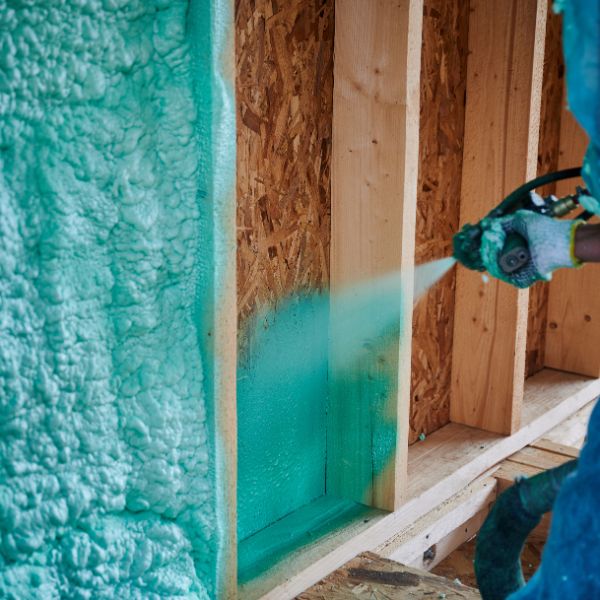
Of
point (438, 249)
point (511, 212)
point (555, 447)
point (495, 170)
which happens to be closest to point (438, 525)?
point (555, 447)

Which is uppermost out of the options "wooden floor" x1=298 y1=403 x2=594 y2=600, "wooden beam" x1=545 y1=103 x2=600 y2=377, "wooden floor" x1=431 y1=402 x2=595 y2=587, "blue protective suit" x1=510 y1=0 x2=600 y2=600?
"blue protective suit" x1=510 y1=0 x2=600 y2=600

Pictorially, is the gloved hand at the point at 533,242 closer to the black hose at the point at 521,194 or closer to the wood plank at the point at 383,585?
the black hose at the point at 521,194

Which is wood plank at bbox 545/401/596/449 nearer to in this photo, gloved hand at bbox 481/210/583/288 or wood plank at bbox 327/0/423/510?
wood plank at bbox 327/0/423/510

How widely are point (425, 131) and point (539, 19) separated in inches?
20.0

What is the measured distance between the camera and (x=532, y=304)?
12.3 ft

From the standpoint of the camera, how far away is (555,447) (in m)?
3.14

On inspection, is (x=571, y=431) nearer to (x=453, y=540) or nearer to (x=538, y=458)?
(x=538, y=458)

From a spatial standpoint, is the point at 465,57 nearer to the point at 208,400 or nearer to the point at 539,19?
the point at 539,19

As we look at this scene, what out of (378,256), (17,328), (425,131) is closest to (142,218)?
(17,328)

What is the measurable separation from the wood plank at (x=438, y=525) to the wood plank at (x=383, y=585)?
0.64 ft

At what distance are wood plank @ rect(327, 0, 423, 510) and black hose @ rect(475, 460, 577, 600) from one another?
83 cm

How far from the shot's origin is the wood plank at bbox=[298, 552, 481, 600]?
6.73ft

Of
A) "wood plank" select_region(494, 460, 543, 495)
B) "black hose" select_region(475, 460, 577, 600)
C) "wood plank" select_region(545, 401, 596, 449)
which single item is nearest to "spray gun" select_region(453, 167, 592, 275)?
"black hose" select_region(475, 460, 577, 600)

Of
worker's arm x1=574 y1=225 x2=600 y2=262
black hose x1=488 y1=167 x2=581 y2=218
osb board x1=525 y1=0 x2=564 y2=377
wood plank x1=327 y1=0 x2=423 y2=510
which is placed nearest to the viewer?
worker's arm x1=574 y1=225 x2=600 y2=262
